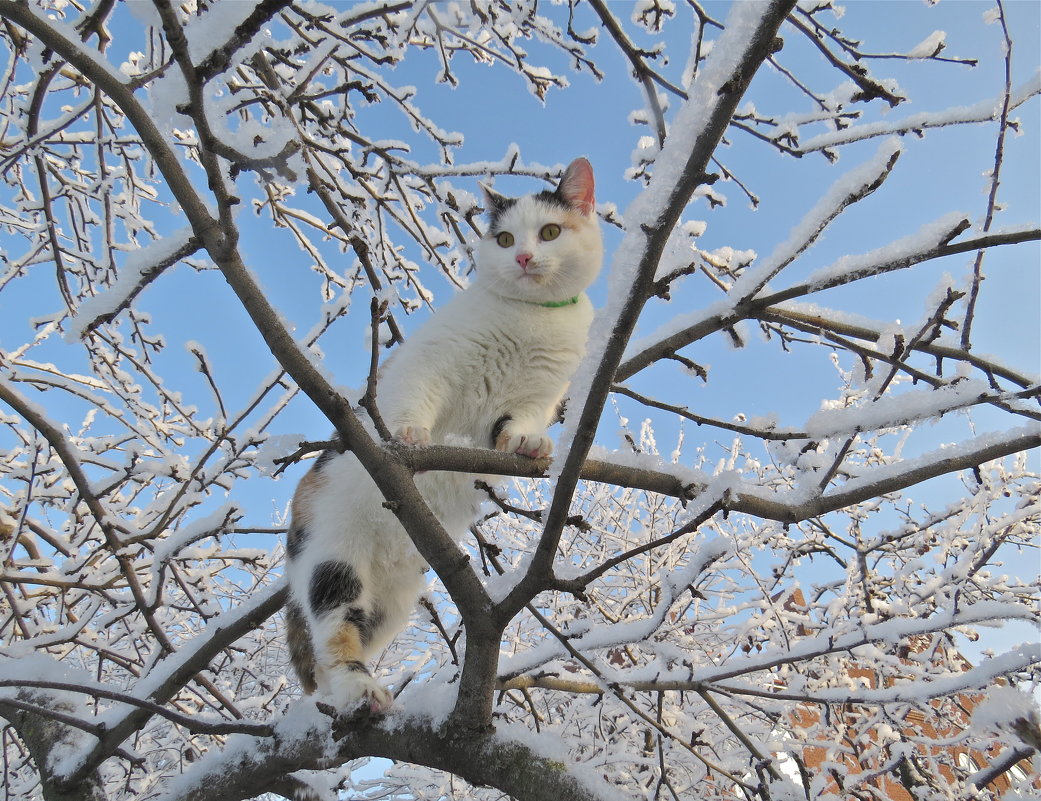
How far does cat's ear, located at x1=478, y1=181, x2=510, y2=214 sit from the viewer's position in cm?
283

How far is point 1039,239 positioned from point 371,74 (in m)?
2.95

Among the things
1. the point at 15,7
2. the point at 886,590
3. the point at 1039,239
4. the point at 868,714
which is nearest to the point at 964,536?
the point at 886,590

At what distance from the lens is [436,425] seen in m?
2.16

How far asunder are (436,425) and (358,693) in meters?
0.87

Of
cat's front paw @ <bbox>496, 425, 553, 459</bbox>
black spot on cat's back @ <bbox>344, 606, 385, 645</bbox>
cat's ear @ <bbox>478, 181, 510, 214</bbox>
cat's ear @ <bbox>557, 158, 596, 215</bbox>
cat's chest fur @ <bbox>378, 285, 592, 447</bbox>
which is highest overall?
cat's ear @ <bbox>557, 158, 596, 215</bbox>

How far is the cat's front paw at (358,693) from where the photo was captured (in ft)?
5.07

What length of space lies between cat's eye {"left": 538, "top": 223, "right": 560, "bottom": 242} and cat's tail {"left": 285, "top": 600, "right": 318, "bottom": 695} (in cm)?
163

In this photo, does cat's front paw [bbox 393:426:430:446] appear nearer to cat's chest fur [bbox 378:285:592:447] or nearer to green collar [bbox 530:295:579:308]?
cat's chest fur [bbox 378:285:592:447]

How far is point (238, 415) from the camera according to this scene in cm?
218

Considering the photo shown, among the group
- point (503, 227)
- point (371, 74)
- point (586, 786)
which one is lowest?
point (586, 786)

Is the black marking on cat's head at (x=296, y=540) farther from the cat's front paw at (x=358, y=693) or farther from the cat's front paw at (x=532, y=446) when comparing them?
the cat's front paw at (x=532, y=446)

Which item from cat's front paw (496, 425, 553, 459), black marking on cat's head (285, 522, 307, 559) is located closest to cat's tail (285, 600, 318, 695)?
black marking on cat's head (285, 522, 307, 559)

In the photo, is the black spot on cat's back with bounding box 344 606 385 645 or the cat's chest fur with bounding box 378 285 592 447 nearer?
the black spot on cat's back with bounding box 344 606 385 645

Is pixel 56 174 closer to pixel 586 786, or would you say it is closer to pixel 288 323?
pixel 288 323
